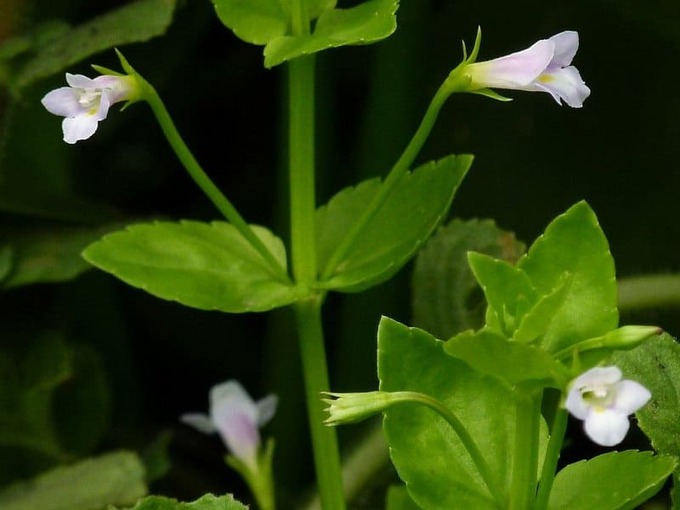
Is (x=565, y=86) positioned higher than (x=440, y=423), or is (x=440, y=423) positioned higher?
(x=565, y=86)

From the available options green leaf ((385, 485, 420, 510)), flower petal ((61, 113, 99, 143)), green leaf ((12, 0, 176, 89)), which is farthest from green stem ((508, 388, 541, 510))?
green leaf ((12, 0, 176, 89))

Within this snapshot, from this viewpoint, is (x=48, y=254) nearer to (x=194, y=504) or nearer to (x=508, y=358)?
(x=194, y=504)

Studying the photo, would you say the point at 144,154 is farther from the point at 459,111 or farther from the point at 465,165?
the point at 465,165

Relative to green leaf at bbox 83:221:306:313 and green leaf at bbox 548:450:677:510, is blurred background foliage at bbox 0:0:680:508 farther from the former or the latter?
green leaf at bbox 548:450:677:510

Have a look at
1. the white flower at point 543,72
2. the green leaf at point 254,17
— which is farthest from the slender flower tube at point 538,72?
the green leaf at point 254,17

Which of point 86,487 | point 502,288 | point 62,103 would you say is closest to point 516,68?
point 502,288

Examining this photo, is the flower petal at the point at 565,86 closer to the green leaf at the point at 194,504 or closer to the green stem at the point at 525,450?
the green stem at the point at 525,450

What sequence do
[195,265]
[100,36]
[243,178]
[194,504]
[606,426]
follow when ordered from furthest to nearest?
[243,178], [100,36], [195,265], [194,504], [606,426]
